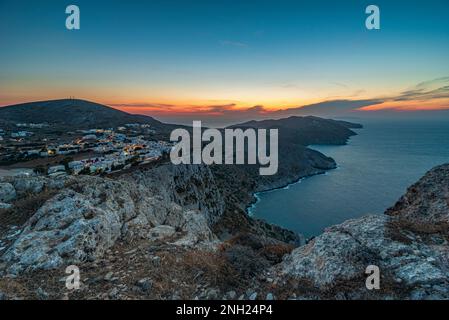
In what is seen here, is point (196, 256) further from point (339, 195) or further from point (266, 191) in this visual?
point (266, 191)

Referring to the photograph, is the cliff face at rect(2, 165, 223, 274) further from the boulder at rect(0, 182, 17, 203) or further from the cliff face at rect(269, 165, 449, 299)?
the cliff face at rect(269, 165, 449, 299)

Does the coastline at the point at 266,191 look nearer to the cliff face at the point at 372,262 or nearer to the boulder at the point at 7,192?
the boulder at the point at 7,192

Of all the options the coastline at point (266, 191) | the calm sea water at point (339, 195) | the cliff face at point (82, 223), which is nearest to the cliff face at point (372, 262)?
the cliff face at point (82, 223)
